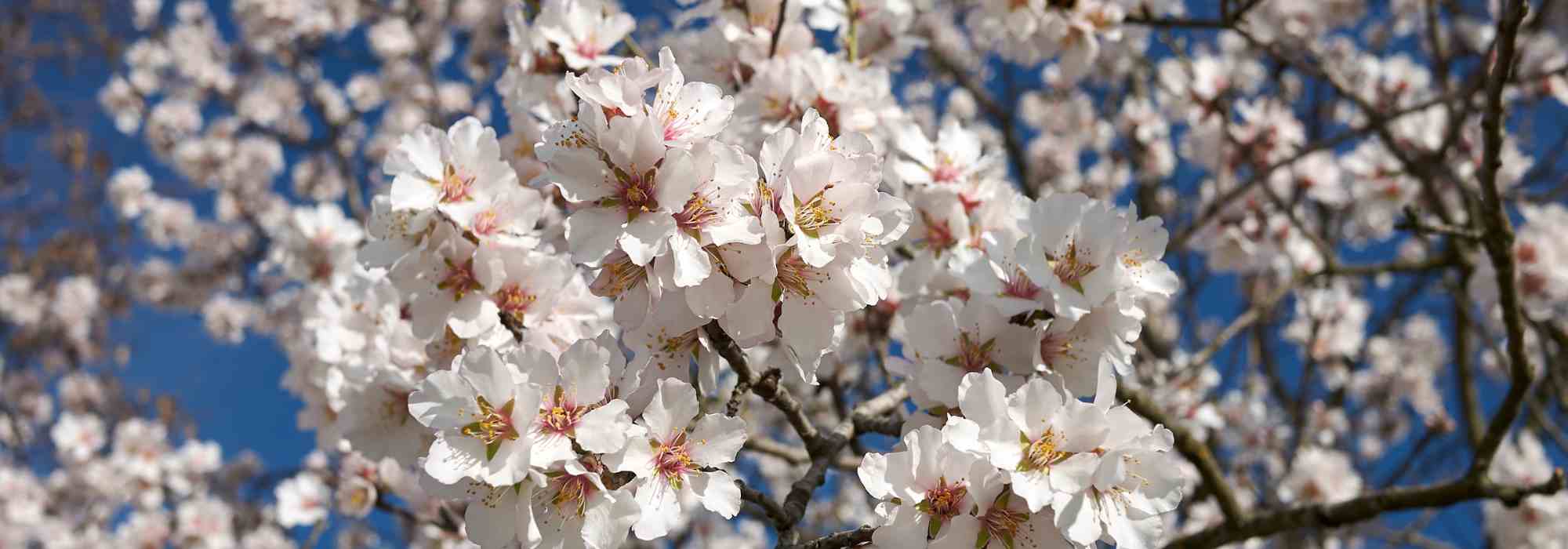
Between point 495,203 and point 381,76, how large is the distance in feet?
18.4

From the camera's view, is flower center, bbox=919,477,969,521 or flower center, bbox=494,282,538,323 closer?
flower center, bbox=919,477,969,521

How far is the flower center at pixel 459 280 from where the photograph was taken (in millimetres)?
1608

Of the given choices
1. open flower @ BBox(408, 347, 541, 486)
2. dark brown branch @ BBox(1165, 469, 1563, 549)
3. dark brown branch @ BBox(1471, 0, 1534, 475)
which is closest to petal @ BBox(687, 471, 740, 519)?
open flower @ BBox(408, 347, 541, 486)

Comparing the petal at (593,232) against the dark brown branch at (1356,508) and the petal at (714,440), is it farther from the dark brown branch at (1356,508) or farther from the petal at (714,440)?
the dark brown branch at (1356,508)

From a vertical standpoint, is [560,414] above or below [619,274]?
below

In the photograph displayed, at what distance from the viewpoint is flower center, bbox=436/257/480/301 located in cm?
161

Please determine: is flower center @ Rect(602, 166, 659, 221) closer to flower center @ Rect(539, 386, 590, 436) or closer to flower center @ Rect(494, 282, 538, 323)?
flower center @ Rect(539, 386, 590, 436)

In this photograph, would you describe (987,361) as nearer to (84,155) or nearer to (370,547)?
(370,547)

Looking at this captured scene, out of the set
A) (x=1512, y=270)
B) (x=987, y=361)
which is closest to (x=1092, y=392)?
(x=987, y=361)

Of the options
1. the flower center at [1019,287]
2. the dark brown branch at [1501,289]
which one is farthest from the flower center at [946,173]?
the dark brown branch at [1501,289]

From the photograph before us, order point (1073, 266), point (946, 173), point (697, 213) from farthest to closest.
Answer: point (946, 173), point (1073, 266), point (697, 213)

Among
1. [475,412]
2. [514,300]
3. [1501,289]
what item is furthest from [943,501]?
[1501,289]

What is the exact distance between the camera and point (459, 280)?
162 cm

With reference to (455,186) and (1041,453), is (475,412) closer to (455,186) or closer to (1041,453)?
(455,186)
